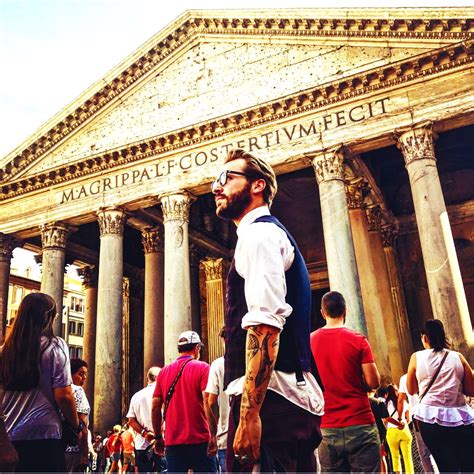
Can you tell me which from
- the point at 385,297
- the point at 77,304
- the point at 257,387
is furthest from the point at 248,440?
the point at 77,304

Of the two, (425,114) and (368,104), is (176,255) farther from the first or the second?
(425,114)

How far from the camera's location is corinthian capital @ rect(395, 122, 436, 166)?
419 inches

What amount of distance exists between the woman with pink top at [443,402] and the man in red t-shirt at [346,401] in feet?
2.55

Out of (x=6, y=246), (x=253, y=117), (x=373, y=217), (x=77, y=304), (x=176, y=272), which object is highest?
(x=77, y=304)

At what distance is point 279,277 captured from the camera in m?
1.79

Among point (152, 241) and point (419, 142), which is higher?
point (152, 241)

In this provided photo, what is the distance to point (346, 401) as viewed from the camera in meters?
3.23

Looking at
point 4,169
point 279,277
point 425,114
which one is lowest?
point 279,277

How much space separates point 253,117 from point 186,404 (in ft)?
31.8

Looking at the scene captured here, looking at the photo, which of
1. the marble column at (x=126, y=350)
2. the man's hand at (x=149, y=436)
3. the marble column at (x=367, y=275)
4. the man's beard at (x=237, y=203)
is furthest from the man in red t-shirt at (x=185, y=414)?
the marble column at (x=126, y=350)

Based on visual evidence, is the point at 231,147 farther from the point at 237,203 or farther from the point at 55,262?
the point at 237,203

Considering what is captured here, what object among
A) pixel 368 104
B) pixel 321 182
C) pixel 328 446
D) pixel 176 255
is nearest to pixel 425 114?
pixel 368 104

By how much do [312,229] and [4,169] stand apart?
35.4ft

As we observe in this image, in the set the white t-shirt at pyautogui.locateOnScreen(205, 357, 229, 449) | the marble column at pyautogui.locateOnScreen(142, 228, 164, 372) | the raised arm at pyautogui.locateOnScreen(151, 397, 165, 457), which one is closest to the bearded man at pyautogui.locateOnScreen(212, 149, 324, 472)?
the white t-shirt at pyautogui.locateOnScreen(205, 357, 229, 449)
